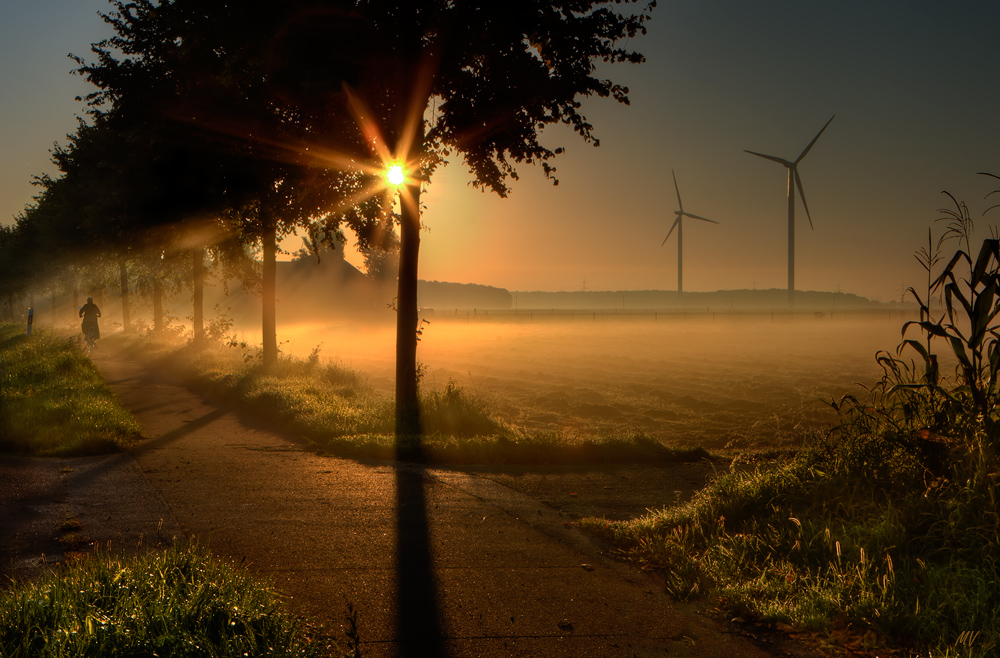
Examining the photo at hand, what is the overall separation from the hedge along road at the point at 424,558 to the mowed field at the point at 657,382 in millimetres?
2609

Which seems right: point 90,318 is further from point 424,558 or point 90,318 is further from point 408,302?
point 424,558

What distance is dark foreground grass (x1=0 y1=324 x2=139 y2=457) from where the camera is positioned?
9828 millimetres

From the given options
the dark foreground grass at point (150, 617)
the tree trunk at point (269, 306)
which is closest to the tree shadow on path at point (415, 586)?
the dark foreground grass at point (150, 617)

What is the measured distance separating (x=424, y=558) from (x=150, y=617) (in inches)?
88.9

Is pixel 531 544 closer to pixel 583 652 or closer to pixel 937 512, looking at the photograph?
pixel 583 652

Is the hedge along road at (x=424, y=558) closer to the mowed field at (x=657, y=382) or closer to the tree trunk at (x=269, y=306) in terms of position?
the mowed field at (x=657, y=382)

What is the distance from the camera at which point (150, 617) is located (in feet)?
11.7

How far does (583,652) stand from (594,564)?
1.55 metres

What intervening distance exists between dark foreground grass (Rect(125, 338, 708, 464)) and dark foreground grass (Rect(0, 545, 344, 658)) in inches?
237

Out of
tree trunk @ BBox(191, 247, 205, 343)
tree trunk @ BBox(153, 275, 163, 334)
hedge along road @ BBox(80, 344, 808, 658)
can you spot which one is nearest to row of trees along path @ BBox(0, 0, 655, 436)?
hedge along road @ BBox(80, 344, 808, 658)

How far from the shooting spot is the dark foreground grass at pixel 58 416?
387 inches

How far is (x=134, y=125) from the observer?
1828cm

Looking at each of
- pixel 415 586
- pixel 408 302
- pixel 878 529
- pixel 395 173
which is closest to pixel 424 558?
pixel 415 586

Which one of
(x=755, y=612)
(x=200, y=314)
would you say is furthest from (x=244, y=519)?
(x=200, y=314)
